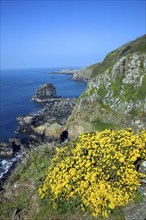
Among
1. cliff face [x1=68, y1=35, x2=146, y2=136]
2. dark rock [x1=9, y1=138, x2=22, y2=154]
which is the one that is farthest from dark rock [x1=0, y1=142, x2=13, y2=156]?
cliff face [x1=68, y1=35, x2=146, y2=136]

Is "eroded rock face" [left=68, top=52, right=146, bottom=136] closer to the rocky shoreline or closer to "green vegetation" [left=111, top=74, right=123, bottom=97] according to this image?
"green vegetation" [left=111, top=74, right=123, bottom=97]

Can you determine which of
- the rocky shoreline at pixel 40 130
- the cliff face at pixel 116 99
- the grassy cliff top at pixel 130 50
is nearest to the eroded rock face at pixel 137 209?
the rocky shoreline at pixel 40 130

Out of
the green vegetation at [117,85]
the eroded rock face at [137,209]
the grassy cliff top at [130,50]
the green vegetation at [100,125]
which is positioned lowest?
the green vegetation at [100,125]

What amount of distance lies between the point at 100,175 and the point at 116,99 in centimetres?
3921

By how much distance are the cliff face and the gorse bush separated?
31.5 m

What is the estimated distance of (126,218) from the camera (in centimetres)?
1283

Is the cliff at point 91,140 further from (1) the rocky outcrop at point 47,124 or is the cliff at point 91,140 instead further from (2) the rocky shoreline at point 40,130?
(2) the rocky shoreline at point 40,130

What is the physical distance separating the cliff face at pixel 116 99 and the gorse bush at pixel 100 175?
3152 cm

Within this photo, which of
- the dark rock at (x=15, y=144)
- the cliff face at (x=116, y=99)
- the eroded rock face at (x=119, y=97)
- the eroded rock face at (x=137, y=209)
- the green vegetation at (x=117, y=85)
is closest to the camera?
the eroded rock face at (x=137, y=209)

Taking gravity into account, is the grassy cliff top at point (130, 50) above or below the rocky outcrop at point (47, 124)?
above

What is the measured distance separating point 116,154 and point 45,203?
498cm

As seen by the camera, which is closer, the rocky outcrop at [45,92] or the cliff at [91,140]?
the cliff at [91,140]

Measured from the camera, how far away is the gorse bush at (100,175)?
525 inches

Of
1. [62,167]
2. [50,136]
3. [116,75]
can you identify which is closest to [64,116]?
[50,136]
